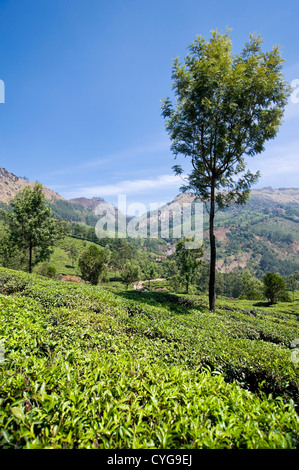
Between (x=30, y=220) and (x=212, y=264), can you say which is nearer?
(x=212, y=264)

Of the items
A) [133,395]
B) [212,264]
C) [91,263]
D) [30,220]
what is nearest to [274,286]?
[212,264]

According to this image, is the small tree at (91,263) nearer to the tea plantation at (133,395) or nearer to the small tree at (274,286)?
the tea plantation at (133,395)

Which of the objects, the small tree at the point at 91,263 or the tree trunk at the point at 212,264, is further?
the small tree at the point at 91,263

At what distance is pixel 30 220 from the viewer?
19.1 meters

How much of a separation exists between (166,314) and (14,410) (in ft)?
23.0

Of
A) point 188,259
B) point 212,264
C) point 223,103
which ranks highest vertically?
point 223,103

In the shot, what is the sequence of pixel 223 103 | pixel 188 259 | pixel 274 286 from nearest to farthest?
pixel 223 103 → pixel 274 286 → pixel 188 259

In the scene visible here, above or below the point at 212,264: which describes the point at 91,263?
below

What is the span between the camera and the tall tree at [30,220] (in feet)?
63.9

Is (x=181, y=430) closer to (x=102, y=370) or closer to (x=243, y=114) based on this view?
(x=102, y=370)

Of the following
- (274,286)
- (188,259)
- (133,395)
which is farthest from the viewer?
(188,259)

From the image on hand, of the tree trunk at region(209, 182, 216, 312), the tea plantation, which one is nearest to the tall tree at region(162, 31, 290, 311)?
the tree trunk at region(209, 182, 216, 312)

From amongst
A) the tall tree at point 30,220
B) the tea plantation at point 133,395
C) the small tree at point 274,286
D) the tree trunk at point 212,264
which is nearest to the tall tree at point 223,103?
the tree trunk at point 212,264

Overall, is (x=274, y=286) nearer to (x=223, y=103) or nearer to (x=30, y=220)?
(x=223, y=103)
